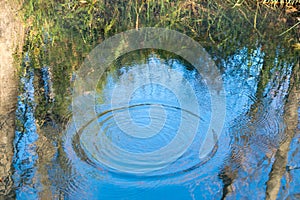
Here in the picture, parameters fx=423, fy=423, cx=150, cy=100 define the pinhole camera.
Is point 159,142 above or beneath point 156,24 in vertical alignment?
beneath

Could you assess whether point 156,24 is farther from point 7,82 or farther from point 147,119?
point 147,119

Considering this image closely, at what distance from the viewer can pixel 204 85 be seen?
4074 millimetres

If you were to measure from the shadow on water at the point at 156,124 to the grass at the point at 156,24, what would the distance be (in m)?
0.03

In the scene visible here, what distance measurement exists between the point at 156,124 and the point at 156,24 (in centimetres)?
249

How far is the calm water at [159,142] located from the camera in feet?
8.99

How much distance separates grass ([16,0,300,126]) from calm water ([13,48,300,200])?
0.50 meters

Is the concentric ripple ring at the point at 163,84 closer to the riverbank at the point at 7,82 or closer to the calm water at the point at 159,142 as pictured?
the calm water at the point at 159,142

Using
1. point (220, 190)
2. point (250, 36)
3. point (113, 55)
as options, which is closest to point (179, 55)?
point (113, 55)

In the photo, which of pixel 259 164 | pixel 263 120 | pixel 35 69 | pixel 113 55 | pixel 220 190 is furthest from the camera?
pixel 113 55

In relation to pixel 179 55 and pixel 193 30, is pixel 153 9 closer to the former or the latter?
pixel 193 30

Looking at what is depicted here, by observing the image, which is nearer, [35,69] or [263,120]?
[263,120]

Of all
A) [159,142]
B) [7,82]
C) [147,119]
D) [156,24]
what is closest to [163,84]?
[147,119]

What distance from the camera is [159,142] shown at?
321 centimetres

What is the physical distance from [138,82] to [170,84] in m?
0.31
